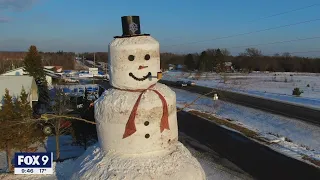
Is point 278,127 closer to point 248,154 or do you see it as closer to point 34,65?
point 248,154

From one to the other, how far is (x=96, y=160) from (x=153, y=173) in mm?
1232

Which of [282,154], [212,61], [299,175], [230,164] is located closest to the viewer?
[299,175]

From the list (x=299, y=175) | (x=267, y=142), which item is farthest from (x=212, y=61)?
(x=299, y=175)

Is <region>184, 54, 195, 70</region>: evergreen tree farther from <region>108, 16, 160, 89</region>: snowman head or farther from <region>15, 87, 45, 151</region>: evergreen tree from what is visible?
<region>108, 16, 160, 89</region>: snowman head

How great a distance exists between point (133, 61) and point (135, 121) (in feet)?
3.76

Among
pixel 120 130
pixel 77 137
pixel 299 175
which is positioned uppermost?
pixel 120 130

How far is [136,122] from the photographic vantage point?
6426 mm

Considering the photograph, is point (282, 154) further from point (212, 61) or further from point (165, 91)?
point (212, 61)

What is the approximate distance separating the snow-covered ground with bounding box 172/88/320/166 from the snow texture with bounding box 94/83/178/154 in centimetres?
1276

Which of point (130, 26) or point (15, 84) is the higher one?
point (130, 26)

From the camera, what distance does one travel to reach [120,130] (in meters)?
6.49

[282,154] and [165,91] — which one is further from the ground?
[165,91]

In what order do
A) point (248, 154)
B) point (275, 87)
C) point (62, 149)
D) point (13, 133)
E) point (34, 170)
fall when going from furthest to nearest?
point (275, 87) → point (62, 149) → point (248, 154) → point (13, 133) → point (34, 170)

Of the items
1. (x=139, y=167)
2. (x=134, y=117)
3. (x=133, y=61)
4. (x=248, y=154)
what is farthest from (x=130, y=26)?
(x=248, y=154)
